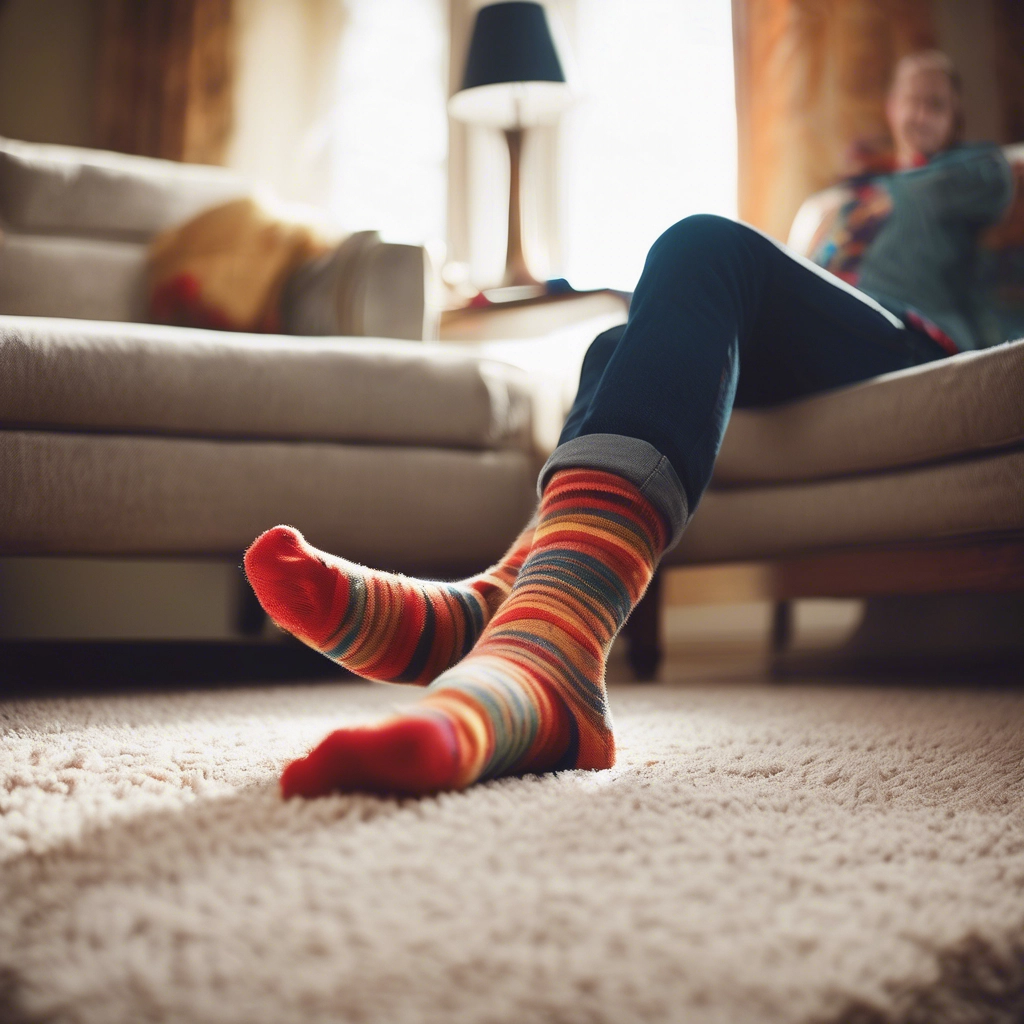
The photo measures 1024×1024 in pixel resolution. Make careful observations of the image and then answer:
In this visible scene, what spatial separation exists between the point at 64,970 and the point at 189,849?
99 millimetres

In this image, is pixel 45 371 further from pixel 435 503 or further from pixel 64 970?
pixel 64 970

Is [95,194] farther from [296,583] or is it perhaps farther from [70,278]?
[296,583]

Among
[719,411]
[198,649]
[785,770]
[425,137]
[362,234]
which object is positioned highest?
[425,137]

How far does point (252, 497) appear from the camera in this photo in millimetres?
1084

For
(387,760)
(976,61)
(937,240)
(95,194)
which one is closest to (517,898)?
(387,760)

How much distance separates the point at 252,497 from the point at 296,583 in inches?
21.8

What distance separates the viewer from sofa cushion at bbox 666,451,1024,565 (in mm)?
976

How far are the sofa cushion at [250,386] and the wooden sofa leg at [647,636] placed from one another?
0.92ft

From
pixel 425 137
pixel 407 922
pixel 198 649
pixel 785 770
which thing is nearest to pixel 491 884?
pixel 407 922

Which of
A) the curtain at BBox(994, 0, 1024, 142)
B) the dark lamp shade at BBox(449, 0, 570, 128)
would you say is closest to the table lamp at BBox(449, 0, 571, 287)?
the dark lamp shade at BBox(449, 0, 570, 128)

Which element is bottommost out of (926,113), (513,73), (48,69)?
(926,113)

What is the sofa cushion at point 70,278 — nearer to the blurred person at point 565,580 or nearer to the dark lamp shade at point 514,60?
the dark lamp shade at point 514,60

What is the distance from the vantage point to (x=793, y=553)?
1.19m

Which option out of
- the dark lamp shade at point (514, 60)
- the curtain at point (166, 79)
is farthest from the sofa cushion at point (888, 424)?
the curtain at point (166, 79)
